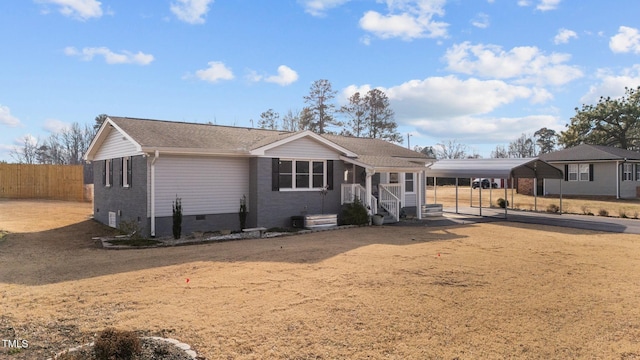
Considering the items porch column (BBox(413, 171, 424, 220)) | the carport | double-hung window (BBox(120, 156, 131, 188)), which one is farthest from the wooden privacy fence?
the carport

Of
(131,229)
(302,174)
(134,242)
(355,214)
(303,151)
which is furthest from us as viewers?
(355,214)

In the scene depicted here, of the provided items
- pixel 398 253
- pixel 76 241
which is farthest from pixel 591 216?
pixel 76 241

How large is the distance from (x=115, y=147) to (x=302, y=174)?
24.0ft

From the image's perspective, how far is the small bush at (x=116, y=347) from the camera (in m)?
Result: 4.09

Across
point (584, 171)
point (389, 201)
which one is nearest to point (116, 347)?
point (389, 201)

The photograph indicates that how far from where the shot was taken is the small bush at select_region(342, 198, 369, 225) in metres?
16.4

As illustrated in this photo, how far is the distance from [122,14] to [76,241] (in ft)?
24.4

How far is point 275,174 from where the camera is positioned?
14992 millimetres

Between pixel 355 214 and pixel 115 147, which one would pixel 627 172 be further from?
pixel 115 147

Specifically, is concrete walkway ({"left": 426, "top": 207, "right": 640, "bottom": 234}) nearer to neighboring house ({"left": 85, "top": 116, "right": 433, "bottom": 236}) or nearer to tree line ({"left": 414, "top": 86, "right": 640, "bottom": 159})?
neighboring house ({"left": 85, "top": 116, "right": 433, "bottom": 236})

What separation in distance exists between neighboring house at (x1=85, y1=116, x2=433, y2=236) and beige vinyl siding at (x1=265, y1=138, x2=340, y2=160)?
4cm

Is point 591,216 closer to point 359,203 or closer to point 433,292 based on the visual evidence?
point 359,203

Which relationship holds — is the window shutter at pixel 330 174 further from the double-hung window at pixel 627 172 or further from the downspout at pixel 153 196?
the double-hung window at pixel 627 172

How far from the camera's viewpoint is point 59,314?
19.1 feet
